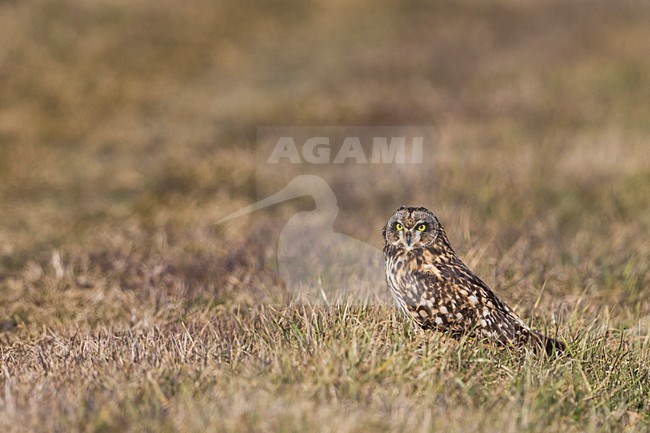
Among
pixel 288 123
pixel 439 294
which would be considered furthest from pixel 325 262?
pixel 288 123

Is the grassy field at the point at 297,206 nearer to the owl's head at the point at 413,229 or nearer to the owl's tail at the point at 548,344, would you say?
the owl's tail at the point at 548,344

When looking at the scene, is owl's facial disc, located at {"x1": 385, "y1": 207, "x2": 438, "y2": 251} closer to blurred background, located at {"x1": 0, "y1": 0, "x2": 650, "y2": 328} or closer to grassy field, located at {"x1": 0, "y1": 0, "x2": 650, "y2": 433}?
grassy field, located at {"x1": 0, "y1": 0, "x2": 650, "y2": 433}

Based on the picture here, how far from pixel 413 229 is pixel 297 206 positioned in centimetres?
453

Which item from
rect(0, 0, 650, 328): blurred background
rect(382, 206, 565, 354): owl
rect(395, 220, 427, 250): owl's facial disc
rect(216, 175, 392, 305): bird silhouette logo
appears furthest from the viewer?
rect(0, 0, 650, 328): blurred background

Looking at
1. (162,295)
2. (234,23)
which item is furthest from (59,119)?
(162,295)

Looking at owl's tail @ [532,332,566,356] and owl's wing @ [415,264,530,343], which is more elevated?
owl's wing @ [415,264,530,343]

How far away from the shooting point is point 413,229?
4.65 metres

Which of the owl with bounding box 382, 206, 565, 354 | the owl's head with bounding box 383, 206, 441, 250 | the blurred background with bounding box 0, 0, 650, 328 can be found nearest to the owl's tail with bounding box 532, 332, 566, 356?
the owl with bounding box 382, 206, 565, 354

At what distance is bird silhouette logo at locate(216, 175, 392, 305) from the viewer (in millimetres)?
5102

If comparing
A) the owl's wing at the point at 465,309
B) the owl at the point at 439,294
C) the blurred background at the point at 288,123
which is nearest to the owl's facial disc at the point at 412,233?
the owl at the point at 439,294

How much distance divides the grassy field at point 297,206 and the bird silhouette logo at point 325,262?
0.51 feet

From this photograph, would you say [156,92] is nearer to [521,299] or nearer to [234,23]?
[234,23]

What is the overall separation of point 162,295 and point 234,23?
12061 millimetres

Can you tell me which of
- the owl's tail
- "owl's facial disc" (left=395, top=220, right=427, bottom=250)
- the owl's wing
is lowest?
the owl's tail
